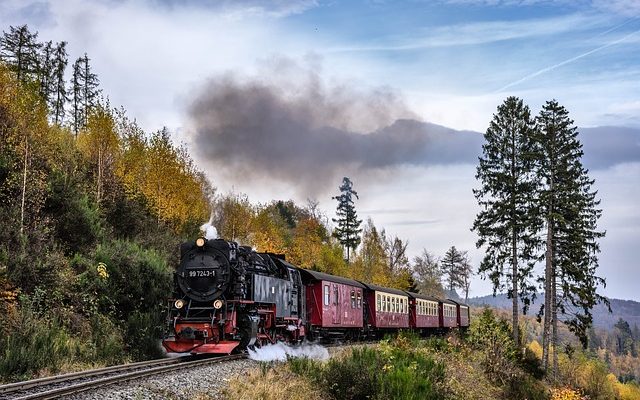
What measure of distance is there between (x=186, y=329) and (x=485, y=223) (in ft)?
83.2

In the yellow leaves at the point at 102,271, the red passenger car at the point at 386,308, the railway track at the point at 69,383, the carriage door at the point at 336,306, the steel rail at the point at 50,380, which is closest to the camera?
the railway track at the point at 69,383

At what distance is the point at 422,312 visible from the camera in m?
38.3

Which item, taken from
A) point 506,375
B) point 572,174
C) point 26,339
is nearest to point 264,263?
point 26,339

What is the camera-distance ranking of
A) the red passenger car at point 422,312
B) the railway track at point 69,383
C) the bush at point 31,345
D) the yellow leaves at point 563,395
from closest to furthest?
the railway track at point 69,383
the bush at point 31,345
the yellow leaves at point 563,395
the red passenger car at point 422,312

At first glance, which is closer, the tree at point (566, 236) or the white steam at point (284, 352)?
the white steam at point (284, 352)

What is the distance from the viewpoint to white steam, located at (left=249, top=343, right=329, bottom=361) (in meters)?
16.9

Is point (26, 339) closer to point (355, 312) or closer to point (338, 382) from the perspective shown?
point (338, 382)

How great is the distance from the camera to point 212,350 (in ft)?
53.2

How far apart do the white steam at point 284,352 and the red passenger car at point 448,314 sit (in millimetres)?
23570

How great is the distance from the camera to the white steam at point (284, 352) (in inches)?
666

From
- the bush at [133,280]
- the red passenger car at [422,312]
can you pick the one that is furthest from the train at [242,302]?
the red passenger car at [422,312]

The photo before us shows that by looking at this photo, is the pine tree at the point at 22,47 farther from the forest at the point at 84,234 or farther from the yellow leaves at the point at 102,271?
the yellow leaves at the point at 102,271

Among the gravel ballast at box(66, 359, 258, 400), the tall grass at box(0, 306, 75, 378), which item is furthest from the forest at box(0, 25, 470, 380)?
the gravel ballast at box(66, 359, 258, 400)

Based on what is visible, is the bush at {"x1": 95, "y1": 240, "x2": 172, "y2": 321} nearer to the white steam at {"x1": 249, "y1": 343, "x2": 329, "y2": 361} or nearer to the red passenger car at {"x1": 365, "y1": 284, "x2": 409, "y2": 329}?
the white steam at {"x1": 249, "y1": 343, "x2": 329, "y2": 361}
